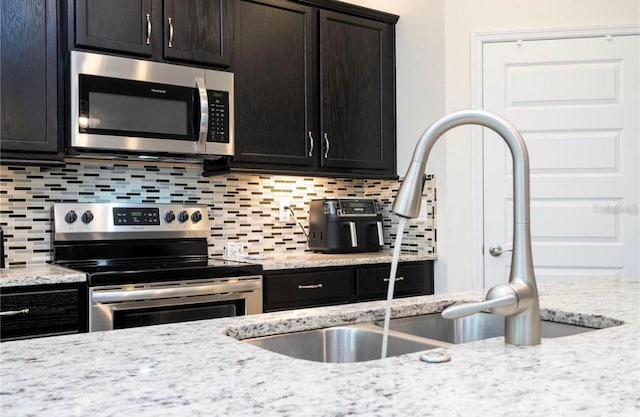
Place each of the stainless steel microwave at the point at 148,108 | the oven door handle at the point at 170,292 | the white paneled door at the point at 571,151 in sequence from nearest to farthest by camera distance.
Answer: the oven door handle at the point at 170,292 → the stainless steel microwave at the point at 148,108 → the white paneled door at the point at 571,151

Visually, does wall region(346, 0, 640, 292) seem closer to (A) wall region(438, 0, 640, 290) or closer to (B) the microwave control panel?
(A) wall region(438, 0, 640, 290)

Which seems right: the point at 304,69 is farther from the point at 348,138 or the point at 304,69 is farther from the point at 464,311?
the point at 464,311

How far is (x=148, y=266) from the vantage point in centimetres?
270

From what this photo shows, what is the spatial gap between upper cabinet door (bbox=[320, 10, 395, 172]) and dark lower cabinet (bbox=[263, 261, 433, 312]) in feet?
2.19

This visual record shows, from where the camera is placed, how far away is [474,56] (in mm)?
3506

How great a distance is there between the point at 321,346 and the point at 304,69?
2.35 meters

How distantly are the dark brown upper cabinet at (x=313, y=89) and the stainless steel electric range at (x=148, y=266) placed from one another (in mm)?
510

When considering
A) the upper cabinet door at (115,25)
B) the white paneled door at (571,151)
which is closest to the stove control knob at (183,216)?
the upper cabinet door at (115,25)

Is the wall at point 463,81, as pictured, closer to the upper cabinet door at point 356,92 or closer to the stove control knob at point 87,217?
the upper cabinet door at point 356,92

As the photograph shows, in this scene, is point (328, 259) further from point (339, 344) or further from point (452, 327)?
point (339, 344)

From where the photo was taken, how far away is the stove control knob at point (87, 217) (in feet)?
9.52

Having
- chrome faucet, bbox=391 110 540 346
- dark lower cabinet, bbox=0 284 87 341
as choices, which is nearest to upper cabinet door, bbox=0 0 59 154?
dark lower cabinet, bbox=0 284 87 341

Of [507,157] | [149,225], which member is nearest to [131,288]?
[149,225]

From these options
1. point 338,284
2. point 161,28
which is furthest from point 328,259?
point 161,28
